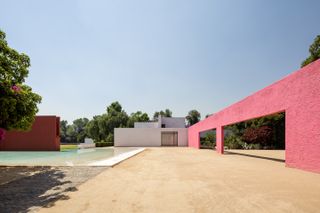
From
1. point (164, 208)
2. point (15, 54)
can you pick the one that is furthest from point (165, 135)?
point (164, 208)

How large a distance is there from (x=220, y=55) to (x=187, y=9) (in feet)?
18.1

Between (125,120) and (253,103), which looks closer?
(253,103)

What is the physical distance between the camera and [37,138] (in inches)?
946

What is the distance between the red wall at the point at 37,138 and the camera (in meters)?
24.0

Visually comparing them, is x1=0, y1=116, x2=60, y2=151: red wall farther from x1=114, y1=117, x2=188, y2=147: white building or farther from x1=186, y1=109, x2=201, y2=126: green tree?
x1=186, y1=109, x2=201, y2=126: green tree

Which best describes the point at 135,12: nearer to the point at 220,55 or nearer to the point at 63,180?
the point at 220,55

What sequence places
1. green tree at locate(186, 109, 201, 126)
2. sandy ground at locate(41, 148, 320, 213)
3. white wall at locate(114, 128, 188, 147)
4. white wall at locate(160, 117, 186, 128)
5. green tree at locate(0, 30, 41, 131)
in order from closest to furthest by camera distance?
1. sandy ground at locate(41, 148, 320, 213)
2. green tree at locate(0, 30, 41, 131)
3. white wall at locate(114, 128, 188, 147)
4. white wall at locate(160, 117, 186, 128)
5. green tree at locate(186, 109, 201, 126)

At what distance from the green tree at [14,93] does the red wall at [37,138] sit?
14.6 meters

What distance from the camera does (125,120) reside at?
5200 centimetres

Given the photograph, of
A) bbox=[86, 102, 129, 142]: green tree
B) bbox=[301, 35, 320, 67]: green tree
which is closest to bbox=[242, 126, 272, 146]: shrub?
bbox=[301, 35, 320, 67]: green tree

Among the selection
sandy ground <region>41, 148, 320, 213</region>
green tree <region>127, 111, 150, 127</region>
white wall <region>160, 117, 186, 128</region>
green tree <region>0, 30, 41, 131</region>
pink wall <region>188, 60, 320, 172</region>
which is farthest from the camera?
green tree <region>127, 111, 150, 127</region>

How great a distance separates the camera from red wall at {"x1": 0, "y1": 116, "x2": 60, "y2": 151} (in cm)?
2400

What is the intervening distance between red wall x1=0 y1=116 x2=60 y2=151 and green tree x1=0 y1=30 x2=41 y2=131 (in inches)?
574

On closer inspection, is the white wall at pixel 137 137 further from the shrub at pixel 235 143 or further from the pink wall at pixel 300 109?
the pink wall at pixel 300 109
